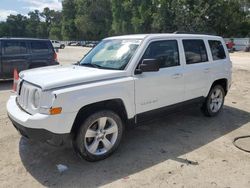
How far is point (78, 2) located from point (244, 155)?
94.3 metres

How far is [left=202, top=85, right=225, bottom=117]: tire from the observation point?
651 centimetres

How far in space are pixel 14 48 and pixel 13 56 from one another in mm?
317

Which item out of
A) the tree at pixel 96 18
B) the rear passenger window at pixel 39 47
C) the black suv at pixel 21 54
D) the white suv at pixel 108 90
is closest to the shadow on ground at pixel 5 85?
the black suv at pixel 21 54

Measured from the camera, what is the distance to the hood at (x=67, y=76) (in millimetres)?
4043

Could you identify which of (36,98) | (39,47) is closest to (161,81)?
(36,98)

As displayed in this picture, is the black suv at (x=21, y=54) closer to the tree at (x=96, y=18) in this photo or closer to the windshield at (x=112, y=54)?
the windshield at (x=112, y=54)

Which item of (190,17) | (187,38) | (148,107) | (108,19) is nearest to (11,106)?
(148,107)

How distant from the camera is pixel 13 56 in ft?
36.3

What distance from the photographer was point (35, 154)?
470cm

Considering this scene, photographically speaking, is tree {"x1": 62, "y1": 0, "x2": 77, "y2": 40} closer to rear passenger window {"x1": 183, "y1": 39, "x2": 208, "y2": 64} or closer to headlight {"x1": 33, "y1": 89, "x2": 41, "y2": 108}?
rear passenger window {"x1": 183, "y1": 39, "x2": 208, "y2": 64}

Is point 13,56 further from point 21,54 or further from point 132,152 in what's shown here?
point 132,152

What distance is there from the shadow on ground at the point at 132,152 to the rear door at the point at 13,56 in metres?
6.60

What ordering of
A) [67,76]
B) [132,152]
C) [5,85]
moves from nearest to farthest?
[67,76] → [132,152] → [5,85]

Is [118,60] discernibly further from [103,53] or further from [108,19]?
[108,19]
